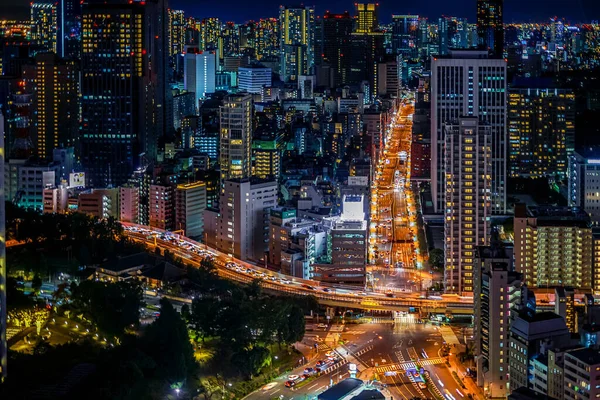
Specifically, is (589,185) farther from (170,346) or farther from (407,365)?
(170,346)

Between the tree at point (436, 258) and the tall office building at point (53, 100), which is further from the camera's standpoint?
the tall office building at point (53, 100)

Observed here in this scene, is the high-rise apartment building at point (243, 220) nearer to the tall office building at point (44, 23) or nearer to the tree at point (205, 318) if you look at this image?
the tree at point (205, 318)

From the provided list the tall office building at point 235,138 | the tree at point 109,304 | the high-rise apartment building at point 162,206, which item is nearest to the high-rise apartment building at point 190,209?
the high-rise apartment building at point 162,206

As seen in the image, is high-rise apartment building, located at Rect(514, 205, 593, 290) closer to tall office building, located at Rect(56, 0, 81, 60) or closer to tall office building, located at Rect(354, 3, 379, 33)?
tall office building, located at Rect(56, 0, 81, 60)

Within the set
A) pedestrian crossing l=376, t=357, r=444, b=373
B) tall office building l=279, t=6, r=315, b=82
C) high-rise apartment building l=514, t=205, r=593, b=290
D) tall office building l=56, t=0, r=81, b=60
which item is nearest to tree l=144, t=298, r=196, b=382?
pedestrian crossing l=376, t=357, r=444, b=373

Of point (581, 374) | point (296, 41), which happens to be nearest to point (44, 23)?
point (296, 41)
